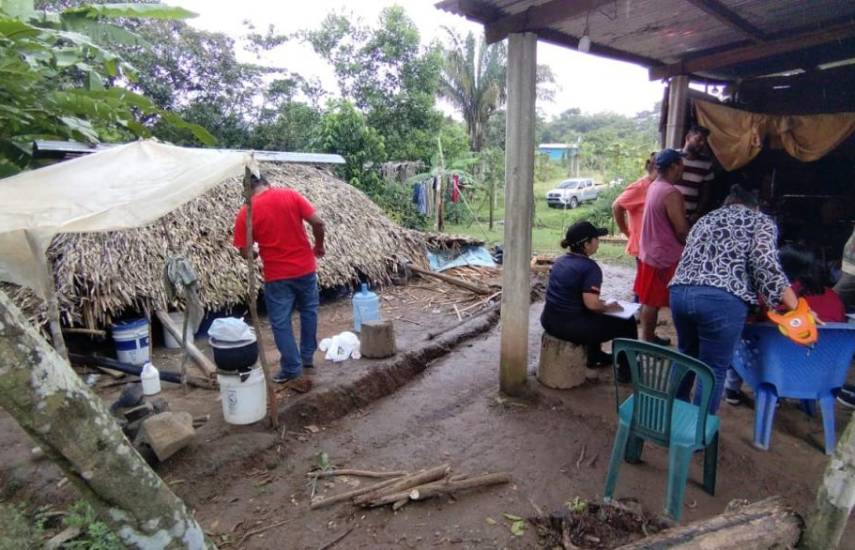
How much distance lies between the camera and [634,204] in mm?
5461

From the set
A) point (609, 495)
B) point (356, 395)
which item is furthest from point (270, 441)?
point (609, 495)

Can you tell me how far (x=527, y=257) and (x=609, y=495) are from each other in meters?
1.93

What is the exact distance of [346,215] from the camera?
27.9ft

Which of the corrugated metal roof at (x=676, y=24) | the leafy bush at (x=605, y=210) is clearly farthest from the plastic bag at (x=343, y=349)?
the leafy bush at (x=605, y=210)

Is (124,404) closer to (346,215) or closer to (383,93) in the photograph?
(346,215)

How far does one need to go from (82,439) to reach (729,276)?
3.49 metres

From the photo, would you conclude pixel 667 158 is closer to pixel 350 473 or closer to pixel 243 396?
pixel 350 473

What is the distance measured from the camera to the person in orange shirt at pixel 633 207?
5382mm

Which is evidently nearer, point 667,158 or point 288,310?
point 667,158

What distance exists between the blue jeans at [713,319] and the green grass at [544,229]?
5.41 meters

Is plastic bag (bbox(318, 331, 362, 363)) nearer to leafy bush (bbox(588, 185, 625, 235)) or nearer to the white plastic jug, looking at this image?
the white plastic jug

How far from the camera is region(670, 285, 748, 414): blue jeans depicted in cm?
314

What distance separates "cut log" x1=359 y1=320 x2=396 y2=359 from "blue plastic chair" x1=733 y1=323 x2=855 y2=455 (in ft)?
10.6

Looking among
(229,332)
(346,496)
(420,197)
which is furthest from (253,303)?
(420,197)
